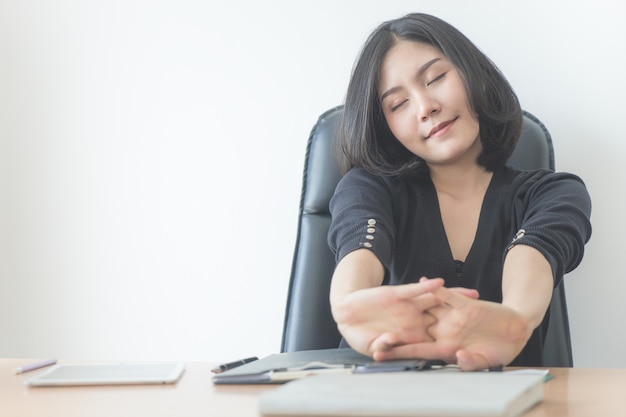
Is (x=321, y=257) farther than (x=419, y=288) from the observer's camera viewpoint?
Yes

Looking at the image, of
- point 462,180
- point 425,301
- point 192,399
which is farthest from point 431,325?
point 462,180

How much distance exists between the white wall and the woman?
1.05 ft

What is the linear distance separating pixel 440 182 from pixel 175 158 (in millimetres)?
662

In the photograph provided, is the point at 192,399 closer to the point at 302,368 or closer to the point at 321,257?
the point at 302,368

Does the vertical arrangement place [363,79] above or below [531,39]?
below

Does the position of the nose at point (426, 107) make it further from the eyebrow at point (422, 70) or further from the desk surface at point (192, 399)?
the desk surface at point (192, 399)

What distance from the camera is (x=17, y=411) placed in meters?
0.72

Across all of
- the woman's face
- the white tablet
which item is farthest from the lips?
the white tablet

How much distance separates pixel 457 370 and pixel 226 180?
1078 mm

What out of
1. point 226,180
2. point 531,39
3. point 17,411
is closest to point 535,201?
point 531,39

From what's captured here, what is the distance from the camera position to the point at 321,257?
1.51 meters

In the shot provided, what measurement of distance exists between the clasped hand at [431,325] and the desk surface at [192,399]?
0.07 metres

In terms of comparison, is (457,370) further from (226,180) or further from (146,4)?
(146,4)

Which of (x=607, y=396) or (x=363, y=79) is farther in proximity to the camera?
(x=363, y=79)
